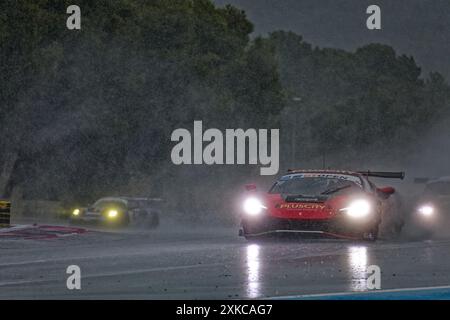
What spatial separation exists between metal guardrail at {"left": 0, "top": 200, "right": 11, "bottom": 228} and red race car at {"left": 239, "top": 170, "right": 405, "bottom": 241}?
29.5 feet

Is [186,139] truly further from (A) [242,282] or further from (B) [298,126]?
(A) [242,282]

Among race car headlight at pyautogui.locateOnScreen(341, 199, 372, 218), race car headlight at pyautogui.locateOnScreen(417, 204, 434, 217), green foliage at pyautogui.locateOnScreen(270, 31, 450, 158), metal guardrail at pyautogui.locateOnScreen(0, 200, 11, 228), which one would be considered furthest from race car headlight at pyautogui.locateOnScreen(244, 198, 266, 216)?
green foliage at pyautogui.locateOnScreen(270, 31, 450, 158)

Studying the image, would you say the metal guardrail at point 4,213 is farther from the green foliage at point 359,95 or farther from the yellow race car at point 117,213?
the green foliage at point 359,95

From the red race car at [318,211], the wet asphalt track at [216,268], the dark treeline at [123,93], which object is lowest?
the wet asphalt track at [216,268]

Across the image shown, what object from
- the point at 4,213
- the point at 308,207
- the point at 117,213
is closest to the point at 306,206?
the point at 308,207

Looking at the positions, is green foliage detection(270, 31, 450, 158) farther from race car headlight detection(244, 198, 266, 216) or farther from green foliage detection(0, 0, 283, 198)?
race car headlight detection(244, 198, 266, 216)

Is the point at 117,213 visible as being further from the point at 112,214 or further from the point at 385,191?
the point at 385,191

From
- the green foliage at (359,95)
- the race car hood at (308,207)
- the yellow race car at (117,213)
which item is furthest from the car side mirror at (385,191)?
the green foliage at (359,95)

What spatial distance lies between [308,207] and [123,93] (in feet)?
128

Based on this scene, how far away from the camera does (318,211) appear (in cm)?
1947

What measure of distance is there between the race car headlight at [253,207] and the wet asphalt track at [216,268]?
1.82ft

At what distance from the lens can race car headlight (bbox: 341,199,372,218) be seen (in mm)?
19609

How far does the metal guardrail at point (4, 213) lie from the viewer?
27922 millimetres

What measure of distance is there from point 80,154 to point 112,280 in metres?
41.6
